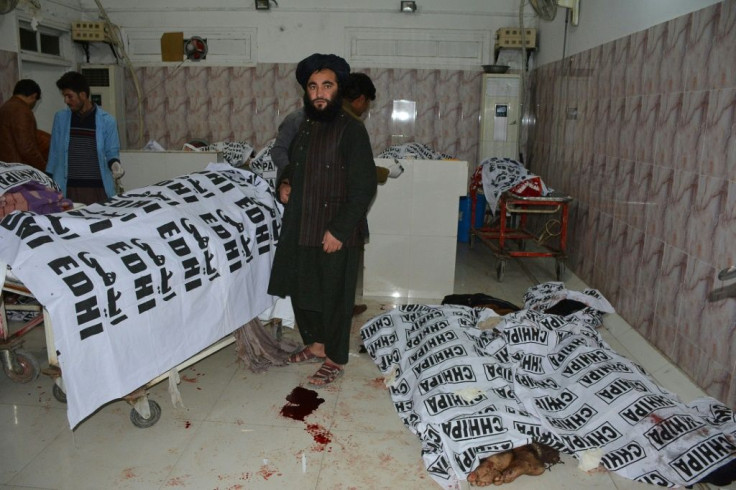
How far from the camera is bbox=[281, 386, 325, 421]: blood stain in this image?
2449 millimetres

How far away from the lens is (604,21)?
4.05 m

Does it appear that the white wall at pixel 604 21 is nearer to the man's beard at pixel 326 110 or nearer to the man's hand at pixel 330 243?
the man's beard at pixel 326 110

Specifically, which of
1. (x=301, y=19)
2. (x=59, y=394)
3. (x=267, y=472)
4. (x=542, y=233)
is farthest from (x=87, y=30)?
(x=267, y=472)

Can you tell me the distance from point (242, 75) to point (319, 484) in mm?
5453

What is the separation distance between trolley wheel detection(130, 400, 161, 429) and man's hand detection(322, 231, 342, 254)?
3.12ft

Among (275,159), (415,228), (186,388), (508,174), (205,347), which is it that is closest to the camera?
(205,347)

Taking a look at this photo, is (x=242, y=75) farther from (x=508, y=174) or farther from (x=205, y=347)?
(x=205, y=347)

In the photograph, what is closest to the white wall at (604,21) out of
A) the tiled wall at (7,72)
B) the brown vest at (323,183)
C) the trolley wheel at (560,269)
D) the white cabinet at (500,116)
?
the white cabinet at (500,116)

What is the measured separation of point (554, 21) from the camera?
5.41 metres

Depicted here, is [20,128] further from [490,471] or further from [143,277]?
[490,471]

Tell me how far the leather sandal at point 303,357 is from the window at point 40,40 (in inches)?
179

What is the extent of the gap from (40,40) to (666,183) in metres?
5.96

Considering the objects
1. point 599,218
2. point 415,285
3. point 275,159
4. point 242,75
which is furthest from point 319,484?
point 242,75

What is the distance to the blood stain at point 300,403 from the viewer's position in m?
2.45
